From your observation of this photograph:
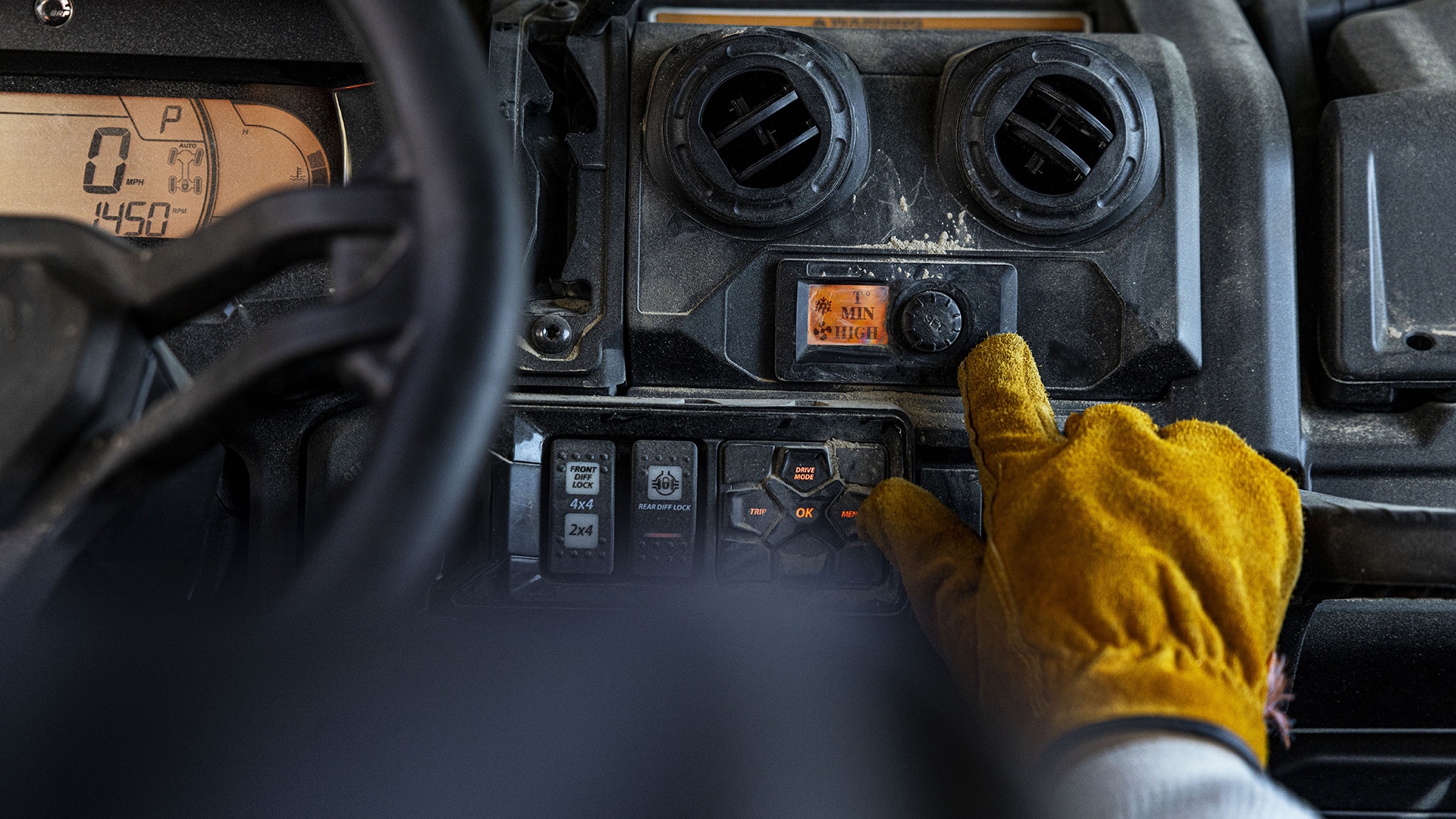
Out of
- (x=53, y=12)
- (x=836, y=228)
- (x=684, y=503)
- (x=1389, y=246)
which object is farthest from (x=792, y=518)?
(x=53, y=12)

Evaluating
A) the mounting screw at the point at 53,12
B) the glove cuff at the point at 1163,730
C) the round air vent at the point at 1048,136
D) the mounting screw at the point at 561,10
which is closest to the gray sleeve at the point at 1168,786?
the glove cuff at the point at 1163,730

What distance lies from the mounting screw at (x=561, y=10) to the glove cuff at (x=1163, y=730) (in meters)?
0.92

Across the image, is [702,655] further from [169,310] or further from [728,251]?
[169,310]

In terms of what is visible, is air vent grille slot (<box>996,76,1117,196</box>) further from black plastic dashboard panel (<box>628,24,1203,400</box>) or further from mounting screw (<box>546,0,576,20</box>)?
mounting screw (<box>546,0,576,20</box>)

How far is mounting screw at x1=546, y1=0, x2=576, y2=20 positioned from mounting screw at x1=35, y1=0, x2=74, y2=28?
1.65 ft

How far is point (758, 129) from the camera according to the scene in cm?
111

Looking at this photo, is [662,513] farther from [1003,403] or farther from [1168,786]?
[1168,786]

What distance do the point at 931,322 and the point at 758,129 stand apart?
280mm

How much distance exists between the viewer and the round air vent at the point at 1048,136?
1.10 m

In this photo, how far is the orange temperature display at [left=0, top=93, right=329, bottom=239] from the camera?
109 centimetres

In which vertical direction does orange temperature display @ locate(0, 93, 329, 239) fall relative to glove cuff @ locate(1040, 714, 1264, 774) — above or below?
above

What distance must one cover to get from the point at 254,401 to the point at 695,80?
674 mm

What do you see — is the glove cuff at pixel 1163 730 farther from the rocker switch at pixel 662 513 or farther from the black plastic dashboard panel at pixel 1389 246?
the black plastic dashboard panel at pixel 1389 246

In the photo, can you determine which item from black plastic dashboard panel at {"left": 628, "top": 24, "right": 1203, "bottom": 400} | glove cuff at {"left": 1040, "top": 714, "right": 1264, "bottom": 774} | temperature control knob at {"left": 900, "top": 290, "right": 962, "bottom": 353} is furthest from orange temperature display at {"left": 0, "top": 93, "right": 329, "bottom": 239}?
glove cuff at {"left": 1040, "top": 714, "right": 1264, "bottom": 774}
